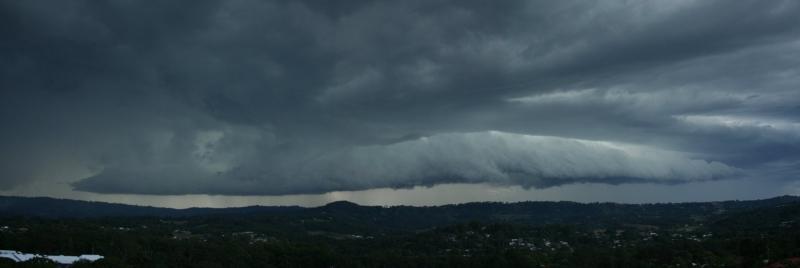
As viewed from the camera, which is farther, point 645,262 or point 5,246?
point 5,246

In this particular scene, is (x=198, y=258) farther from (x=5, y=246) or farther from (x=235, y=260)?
(x=5, y=246)

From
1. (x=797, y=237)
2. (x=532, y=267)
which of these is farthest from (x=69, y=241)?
(x=797, y=237)

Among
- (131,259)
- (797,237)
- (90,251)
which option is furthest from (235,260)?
(797,237)

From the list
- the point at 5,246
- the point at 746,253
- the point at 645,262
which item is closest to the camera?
the point at 746,253

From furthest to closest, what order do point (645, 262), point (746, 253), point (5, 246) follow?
point (5, 246) < point (645, 262) < point (746, 253)

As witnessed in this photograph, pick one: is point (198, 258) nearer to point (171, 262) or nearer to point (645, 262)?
point (171, 262)

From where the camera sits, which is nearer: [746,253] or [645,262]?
[746,253]

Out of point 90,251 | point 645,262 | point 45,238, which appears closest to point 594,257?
point 645,262

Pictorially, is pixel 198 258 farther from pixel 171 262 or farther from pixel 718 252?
pixel 718 252
